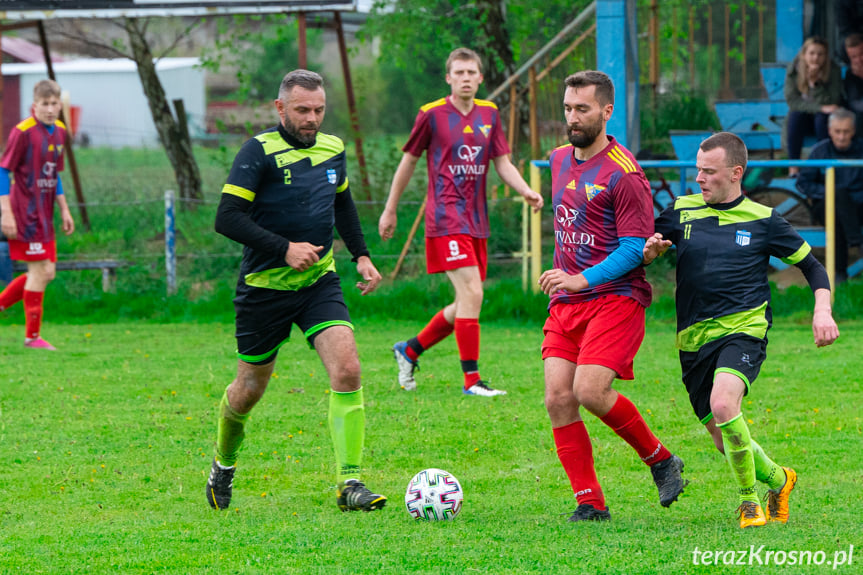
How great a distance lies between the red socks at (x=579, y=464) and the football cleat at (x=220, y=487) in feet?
5.40

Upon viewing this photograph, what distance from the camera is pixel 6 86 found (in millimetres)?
53812

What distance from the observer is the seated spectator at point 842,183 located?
12.4m

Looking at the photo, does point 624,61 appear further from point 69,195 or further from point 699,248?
point 69,195

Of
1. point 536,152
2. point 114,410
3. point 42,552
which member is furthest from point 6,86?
point 42,552

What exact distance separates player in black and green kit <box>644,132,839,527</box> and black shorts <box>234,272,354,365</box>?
1574 mm

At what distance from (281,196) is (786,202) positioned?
947 cm

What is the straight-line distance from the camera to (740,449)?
16.3 ft

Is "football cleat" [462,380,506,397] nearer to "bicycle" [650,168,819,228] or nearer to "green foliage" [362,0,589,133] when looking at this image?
"bicycle" [650,168,819,228]

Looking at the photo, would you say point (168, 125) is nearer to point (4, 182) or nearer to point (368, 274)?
point (4, 182)

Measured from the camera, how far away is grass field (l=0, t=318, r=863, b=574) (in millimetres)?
4703

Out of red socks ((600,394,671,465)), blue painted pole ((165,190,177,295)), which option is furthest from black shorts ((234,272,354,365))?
blue painted pole ((165,190,177,295))

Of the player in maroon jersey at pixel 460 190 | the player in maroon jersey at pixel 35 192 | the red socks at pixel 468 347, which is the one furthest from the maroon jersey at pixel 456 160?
the player in maroon jersey at pixel 35 192

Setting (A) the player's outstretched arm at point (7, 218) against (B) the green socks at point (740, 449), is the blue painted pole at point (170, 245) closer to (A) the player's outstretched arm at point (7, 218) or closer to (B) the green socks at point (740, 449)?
(A) the player's outstretched arm at point (7, 218)

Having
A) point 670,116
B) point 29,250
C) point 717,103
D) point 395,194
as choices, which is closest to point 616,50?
point 670,116
